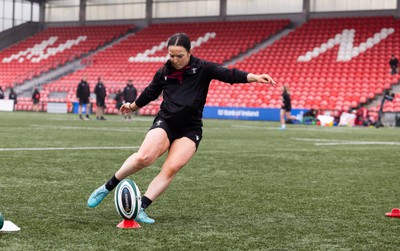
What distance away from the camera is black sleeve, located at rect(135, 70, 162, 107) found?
7016 mm

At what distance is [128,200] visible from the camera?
6035 millimetres

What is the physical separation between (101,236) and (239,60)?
4084 centimetres

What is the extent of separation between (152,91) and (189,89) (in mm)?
445

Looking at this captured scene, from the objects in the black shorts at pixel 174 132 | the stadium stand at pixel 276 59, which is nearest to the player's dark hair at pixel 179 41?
the black shorts at pixel 174 132

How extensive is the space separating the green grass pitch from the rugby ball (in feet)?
0.55

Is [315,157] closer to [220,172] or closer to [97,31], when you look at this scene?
[220,172]

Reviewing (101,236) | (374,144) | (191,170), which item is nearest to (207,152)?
(191,170)

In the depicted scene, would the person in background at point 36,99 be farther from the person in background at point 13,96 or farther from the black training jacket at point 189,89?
the black training jacket at point 189,89

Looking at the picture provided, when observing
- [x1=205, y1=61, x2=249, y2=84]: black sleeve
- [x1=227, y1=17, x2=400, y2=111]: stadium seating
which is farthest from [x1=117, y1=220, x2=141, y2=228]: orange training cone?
[x1=227, y1=17, x2=400, y2=111]: stadium seating

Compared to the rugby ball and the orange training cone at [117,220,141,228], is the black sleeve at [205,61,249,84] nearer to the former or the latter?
the rugby ball

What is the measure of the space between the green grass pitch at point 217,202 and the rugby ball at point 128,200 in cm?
17

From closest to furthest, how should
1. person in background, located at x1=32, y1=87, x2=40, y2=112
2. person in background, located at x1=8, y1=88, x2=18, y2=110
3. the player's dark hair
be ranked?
the player's dark hair, person in background, located at x1=32, y1=87, x2=40, y2=112, person in background, located at x1=8, y1=88, x2=18, y2=110

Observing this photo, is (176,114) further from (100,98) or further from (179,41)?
(100,98)

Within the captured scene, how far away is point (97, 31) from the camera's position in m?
57.8
